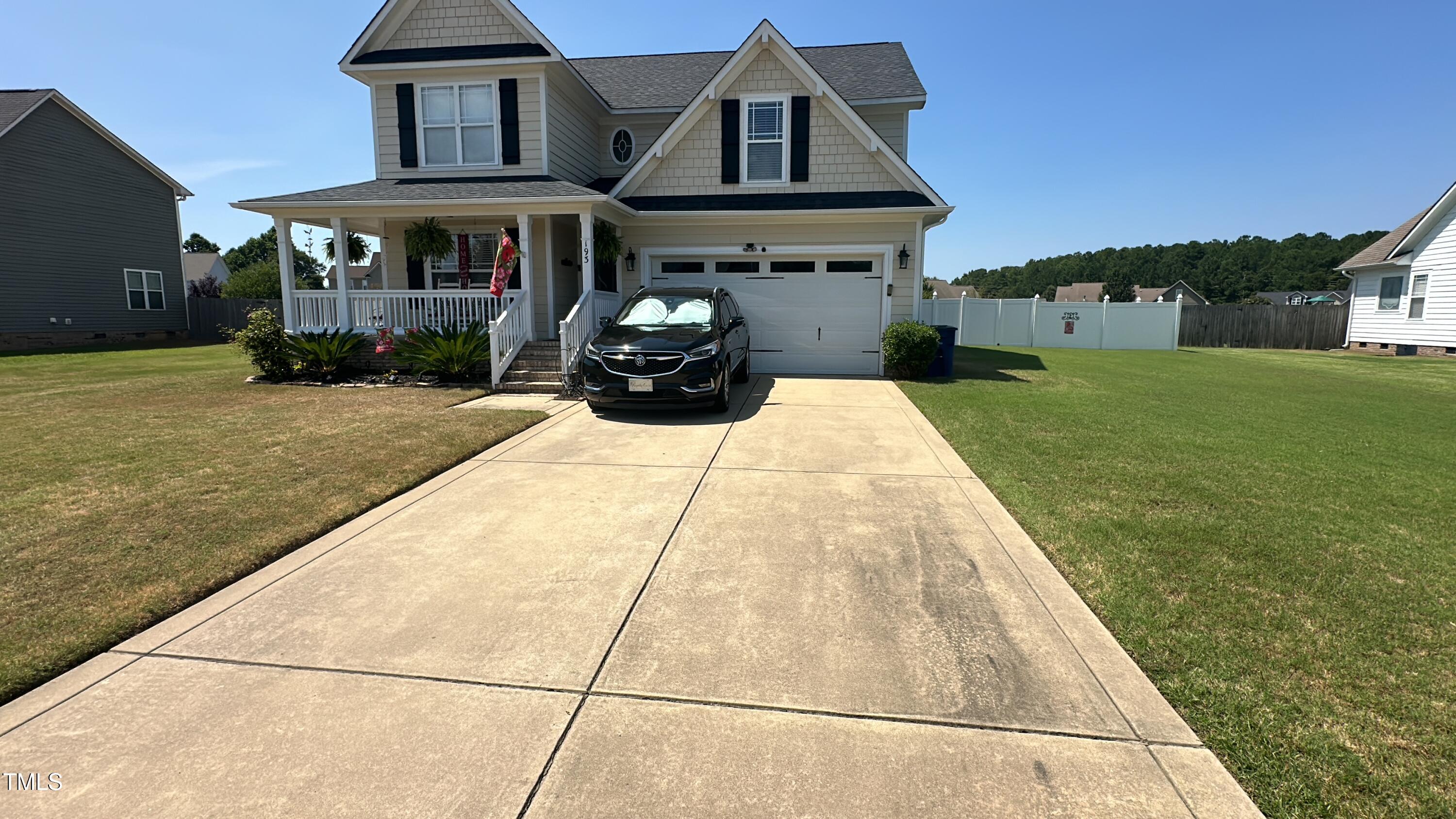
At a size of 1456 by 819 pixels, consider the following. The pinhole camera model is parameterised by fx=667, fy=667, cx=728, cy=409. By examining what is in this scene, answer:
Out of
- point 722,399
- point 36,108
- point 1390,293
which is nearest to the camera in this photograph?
point 722,399

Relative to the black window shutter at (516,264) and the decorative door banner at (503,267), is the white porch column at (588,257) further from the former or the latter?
the black window shutter at (516,264)

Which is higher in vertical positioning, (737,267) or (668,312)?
(737,267)

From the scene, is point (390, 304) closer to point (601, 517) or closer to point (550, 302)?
point (550, 302)

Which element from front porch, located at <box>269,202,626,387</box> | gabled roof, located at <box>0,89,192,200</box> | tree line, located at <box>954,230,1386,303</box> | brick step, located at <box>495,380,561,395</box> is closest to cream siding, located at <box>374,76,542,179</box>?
front porch, located at <box>269,202,626,387</box>

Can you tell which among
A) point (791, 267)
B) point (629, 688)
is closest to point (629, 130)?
point (791, 267)

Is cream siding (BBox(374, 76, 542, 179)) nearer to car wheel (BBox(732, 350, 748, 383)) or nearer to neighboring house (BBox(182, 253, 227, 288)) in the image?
car wheel (BBox(732, 350, 748, 383))

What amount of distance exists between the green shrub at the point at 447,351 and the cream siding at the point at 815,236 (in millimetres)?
4357

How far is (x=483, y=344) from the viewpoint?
460 inches

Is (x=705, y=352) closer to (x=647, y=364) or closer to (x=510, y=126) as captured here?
(x=647, y=364)

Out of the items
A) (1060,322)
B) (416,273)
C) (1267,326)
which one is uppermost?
(416,273)

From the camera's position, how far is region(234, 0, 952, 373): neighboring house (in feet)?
43.7

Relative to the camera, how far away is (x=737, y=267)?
555 inches

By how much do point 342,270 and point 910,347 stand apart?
10.9m

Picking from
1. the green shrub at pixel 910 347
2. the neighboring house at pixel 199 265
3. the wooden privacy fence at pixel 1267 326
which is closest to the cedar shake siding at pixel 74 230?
the green shrub at pixel 910 347
